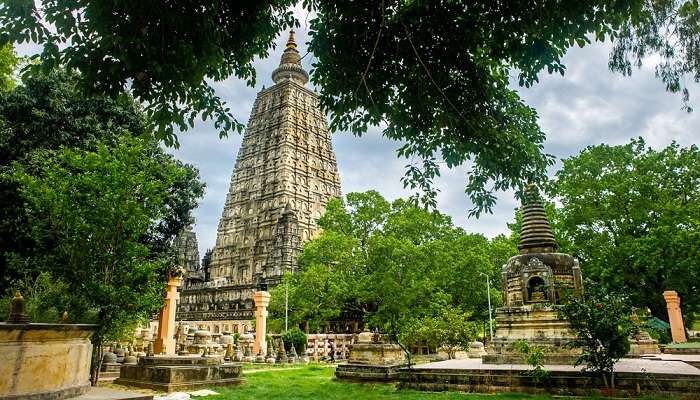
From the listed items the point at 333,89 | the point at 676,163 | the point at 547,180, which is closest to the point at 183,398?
the point at 333,89

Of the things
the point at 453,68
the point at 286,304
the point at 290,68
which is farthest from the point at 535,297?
the point at 290,68

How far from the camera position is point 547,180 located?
7.10m

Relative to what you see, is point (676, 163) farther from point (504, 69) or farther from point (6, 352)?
point (6, 352)

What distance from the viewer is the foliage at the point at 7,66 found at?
1689 cm

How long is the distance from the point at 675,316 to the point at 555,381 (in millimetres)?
19564

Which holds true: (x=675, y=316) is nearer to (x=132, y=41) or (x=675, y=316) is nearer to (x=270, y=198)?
(x=132, y=41)

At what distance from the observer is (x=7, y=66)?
57.7ft

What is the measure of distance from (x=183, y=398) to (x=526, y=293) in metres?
11.5

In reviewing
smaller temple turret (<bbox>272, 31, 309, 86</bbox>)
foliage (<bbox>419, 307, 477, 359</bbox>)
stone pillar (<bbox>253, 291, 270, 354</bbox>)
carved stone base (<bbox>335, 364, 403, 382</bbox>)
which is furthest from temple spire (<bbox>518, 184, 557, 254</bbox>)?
smaller temple turret (<bbox>272, 31, 309, 86</bbox>)

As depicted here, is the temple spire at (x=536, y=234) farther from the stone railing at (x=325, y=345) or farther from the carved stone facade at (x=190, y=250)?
the carved stone facade at (x=190, y=250)

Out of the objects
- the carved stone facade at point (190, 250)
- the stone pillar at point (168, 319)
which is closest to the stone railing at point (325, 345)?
the stone pillar at point (168, 319)

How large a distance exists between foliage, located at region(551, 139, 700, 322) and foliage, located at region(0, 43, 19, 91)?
2941 centimetres

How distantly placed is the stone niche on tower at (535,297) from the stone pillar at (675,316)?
11.7 meters

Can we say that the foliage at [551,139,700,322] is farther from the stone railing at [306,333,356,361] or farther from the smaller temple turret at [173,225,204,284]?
the smaller temple turret at [173,225,204,284]
